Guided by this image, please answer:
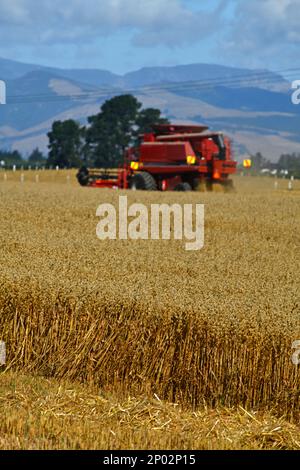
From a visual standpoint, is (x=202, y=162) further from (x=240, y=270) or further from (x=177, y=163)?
(x=240, y=270)

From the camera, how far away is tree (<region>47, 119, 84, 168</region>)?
121m

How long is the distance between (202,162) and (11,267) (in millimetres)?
24240

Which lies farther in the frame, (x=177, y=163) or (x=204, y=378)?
(x=177, y=163)

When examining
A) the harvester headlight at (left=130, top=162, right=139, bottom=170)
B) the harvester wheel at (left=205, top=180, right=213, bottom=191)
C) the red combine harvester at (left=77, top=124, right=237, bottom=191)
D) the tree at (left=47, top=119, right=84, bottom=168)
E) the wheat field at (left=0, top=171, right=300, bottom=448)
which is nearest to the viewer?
the wheat field at (left=0, top=171, right=300, bottom=448)

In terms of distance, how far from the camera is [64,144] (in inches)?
4887

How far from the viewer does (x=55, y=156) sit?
124m

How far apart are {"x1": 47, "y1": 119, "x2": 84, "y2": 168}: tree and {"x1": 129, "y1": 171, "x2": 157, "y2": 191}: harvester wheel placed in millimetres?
82907

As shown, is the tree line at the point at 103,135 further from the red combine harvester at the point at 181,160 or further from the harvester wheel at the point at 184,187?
the harvester wheel at the point at 184,187

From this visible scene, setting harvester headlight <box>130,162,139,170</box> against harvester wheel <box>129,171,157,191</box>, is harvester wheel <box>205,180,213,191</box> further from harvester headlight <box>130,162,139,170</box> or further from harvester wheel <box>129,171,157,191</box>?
harvester headlight <box>130,162,139,170</box>

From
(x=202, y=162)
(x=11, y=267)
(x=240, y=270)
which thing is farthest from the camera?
(x=202, y=162)

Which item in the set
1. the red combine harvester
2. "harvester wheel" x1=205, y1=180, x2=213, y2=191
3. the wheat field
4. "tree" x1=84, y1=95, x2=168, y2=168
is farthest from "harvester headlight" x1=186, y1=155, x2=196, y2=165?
"tree" x1=84, y1=95, x2=168, y2=168

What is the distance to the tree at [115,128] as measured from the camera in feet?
407
